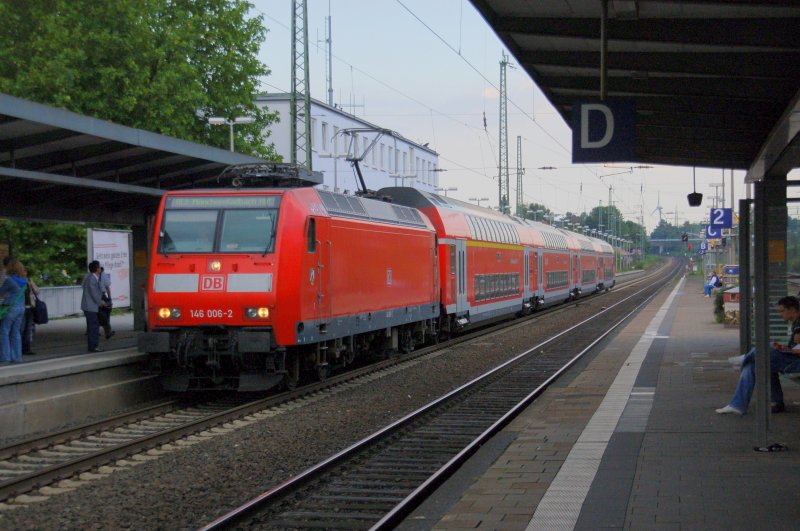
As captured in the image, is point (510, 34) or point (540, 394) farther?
point (540, 394)

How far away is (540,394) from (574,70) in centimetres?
494

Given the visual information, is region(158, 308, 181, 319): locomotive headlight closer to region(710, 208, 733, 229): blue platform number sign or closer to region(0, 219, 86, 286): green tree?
region(0, 219, 86, 286): green tree

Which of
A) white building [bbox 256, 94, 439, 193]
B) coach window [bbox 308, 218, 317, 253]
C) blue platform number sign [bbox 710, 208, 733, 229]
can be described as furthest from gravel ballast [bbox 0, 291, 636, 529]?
white building [bbox 256, 94, 439, 193]

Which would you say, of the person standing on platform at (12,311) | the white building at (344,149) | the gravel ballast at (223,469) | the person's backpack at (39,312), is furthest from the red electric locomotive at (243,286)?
the white building at (344,149)

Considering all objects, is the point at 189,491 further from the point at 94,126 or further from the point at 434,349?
the point at 434,349

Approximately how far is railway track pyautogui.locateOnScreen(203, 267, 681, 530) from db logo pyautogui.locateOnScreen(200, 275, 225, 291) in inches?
128

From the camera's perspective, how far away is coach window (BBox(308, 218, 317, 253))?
565 inches

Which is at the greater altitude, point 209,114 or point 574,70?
point 209,114

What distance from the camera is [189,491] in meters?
8.68

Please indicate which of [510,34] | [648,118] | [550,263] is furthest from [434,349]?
[550,263]

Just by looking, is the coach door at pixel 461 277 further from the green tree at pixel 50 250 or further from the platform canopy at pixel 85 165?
the green tree at pixel 50 250

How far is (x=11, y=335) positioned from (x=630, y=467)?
31.4 feet

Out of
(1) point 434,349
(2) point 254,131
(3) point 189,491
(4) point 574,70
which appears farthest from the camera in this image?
(2) point 254,131

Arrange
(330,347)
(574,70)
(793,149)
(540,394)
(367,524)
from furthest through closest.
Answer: (330,347) < (540,394) < (574,70) < (793,149) < (367,524)
